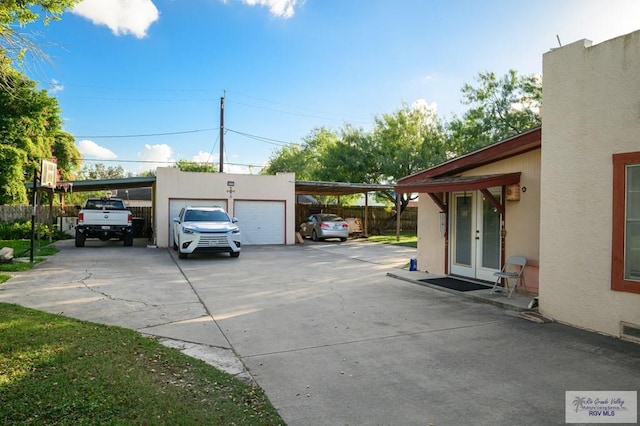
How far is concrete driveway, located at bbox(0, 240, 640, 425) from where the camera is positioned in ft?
11.0

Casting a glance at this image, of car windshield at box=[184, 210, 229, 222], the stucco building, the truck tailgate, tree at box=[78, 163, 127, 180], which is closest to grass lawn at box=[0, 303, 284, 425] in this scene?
the stucco building

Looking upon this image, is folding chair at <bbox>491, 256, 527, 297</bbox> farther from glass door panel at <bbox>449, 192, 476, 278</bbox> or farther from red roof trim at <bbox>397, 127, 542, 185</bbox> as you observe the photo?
red roof trim at <bbox>397, 127, 542, 185</bbox>

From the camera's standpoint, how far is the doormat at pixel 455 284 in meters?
8.28

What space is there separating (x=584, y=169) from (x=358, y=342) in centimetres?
389

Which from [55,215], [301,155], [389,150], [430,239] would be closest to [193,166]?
[301,155]

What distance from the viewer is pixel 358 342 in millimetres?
4961

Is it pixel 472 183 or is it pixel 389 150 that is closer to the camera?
pixel 472 183

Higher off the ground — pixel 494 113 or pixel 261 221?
pixel 494 113

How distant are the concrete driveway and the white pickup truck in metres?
6.62

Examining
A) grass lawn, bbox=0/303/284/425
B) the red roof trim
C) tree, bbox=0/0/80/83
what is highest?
tree, bbox=0/0/80/83

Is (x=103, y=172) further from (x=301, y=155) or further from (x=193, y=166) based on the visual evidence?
(x=301, y=155)

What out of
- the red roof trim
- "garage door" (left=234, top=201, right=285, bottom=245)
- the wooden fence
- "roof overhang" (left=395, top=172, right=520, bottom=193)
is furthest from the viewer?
the wooden fence

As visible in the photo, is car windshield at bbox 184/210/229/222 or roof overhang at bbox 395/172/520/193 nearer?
roof overhang at bbox 395/172/520/193

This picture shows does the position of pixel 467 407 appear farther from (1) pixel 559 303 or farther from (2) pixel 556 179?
(2) pixel 556 179
